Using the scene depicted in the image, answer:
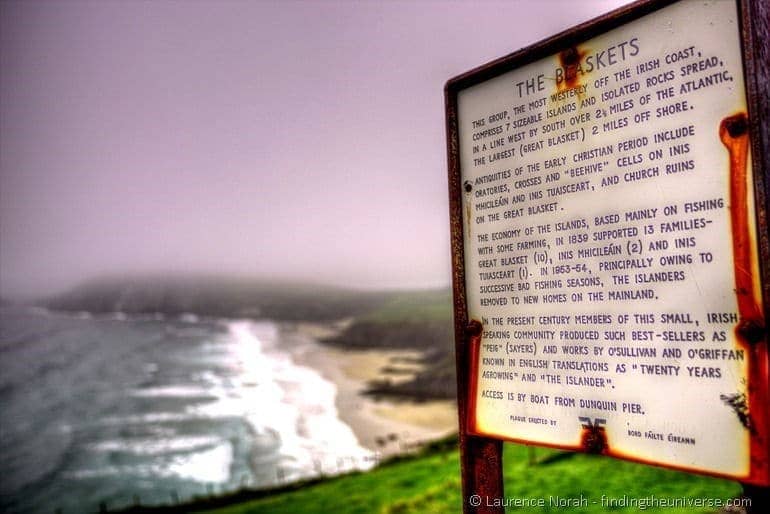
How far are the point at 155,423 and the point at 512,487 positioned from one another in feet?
260

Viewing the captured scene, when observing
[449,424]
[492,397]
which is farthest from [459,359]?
[449,424]

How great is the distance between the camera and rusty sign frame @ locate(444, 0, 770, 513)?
2121mm

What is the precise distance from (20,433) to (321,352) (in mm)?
69893

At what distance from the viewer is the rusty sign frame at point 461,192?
2.12 m

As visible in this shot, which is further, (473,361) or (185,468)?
(185,468)

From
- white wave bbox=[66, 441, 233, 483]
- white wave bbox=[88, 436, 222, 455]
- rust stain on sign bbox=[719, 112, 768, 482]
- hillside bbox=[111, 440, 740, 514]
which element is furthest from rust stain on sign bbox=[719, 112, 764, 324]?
white wave bbox=[88, 436, 222, 455]

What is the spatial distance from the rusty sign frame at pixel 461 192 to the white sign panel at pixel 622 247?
0.14 feet

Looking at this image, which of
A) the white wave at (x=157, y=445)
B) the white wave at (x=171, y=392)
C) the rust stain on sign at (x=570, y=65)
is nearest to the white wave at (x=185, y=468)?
the white wave at (x=157, y=445)

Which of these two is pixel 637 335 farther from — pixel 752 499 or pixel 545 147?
pixel 545 147

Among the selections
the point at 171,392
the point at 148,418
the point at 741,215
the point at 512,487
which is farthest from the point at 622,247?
the point at 171,392

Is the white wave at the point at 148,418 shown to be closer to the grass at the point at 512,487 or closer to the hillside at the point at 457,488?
the hillside at the point at 457,488

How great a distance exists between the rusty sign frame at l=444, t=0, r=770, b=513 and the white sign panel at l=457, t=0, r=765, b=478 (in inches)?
1.7

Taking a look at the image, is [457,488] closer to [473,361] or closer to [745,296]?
[473,361]

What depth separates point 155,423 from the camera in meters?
79.9
